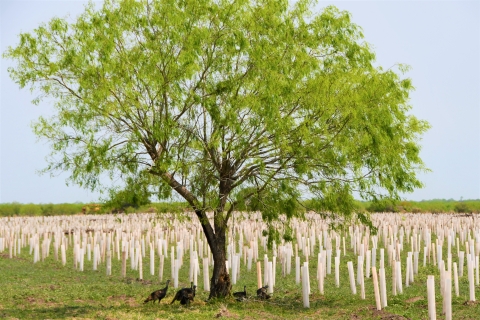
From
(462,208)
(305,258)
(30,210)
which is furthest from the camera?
(30,210)

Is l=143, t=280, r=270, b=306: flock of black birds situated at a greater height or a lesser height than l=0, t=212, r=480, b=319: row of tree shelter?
lesser

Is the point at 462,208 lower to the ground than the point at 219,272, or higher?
higher

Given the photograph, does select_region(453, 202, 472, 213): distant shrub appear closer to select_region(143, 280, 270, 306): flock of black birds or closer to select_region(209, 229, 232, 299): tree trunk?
select_region(143, 280, 270, 306): flock of black birds

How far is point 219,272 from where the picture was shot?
16.5 metres

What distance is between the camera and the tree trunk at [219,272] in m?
16.5

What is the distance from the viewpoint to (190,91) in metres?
15.5

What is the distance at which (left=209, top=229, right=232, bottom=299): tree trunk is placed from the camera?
16516 millimetres

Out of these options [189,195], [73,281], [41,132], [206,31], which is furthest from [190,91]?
[73,281]

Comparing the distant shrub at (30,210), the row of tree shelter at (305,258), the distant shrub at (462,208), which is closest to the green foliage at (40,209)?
the distant shrub at (30,210)

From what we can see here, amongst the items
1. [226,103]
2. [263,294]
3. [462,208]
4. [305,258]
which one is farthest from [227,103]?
[462,208]

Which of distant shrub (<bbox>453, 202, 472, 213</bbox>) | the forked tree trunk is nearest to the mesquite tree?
the forked tree trunk

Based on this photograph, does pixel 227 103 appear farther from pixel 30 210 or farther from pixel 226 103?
pixel 30 210

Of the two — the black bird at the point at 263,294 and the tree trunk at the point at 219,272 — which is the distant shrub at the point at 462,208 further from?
the tree trunk at the point at 219,272

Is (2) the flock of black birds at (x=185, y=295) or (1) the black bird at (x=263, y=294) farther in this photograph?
(1) the black bird at (x=263, y=294)
